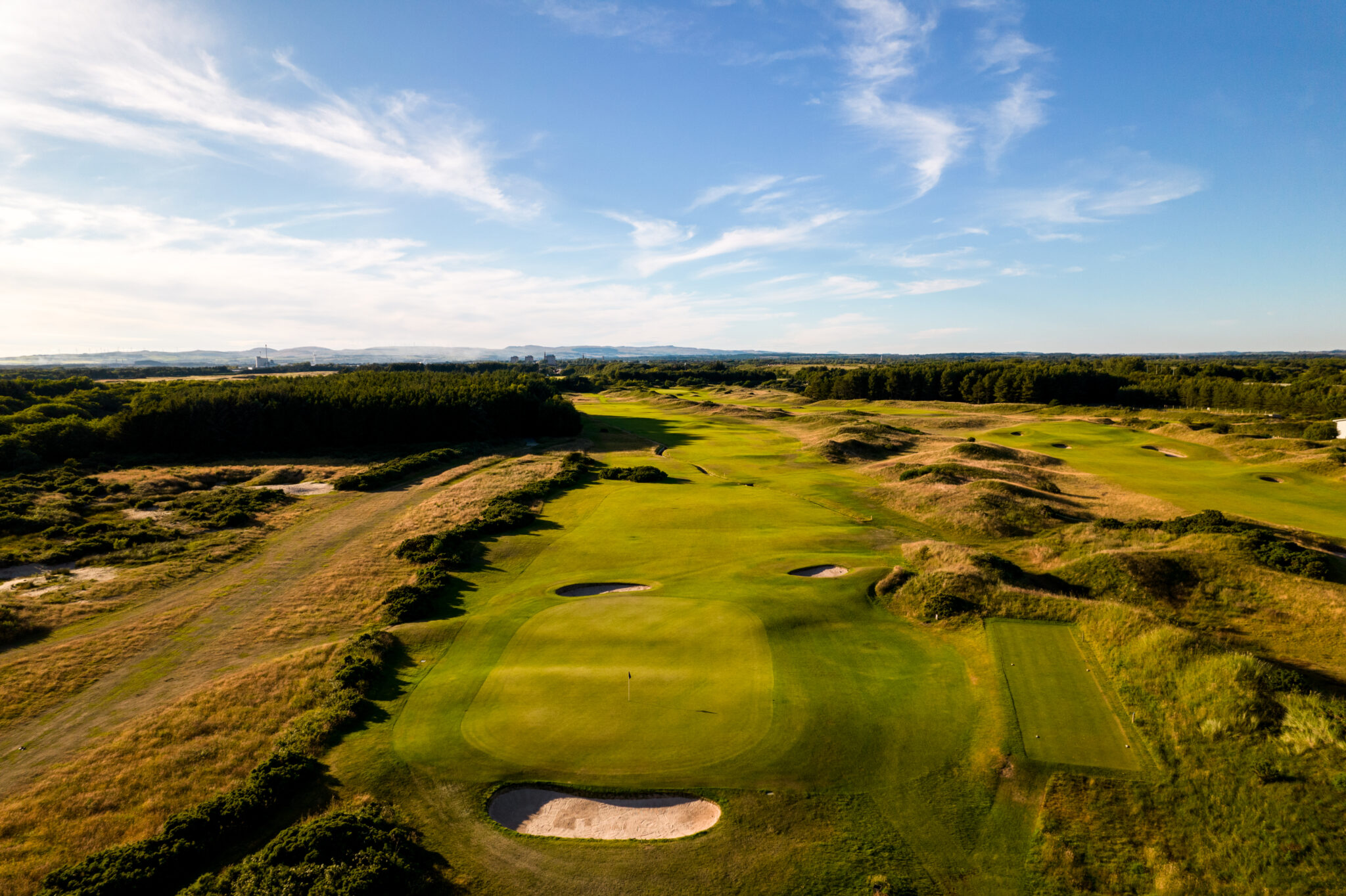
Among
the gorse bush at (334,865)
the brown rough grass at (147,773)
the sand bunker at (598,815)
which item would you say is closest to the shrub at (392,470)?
the brown rough grass at (147,773)

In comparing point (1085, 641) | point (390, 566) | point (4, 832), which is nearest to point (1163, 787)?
point (1085, 641)

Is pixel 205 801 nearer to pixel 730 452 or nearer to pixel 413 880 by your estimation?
pixel 413 880

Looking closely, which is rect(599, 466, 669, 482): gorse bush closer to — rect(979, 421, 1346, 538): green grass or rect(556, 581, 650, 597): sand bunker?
rect(556, 581, 650, 597): sand bunker

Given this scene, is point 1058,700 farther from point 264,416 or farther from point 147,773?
point 264,416

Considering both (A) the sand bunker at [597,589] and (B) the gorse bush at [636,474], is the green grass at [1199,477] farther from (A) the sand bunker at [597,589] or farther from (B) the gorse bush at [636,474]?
(B) the gorse bush at [636,474]

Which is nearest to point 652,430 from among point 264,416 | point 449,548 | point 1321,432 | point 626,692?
point 264,416

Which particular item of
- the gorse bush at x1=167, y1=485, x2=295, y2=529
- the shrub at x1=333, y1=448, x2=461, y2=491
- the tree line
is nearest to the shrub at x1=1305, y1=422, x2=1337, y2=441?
the tree line
